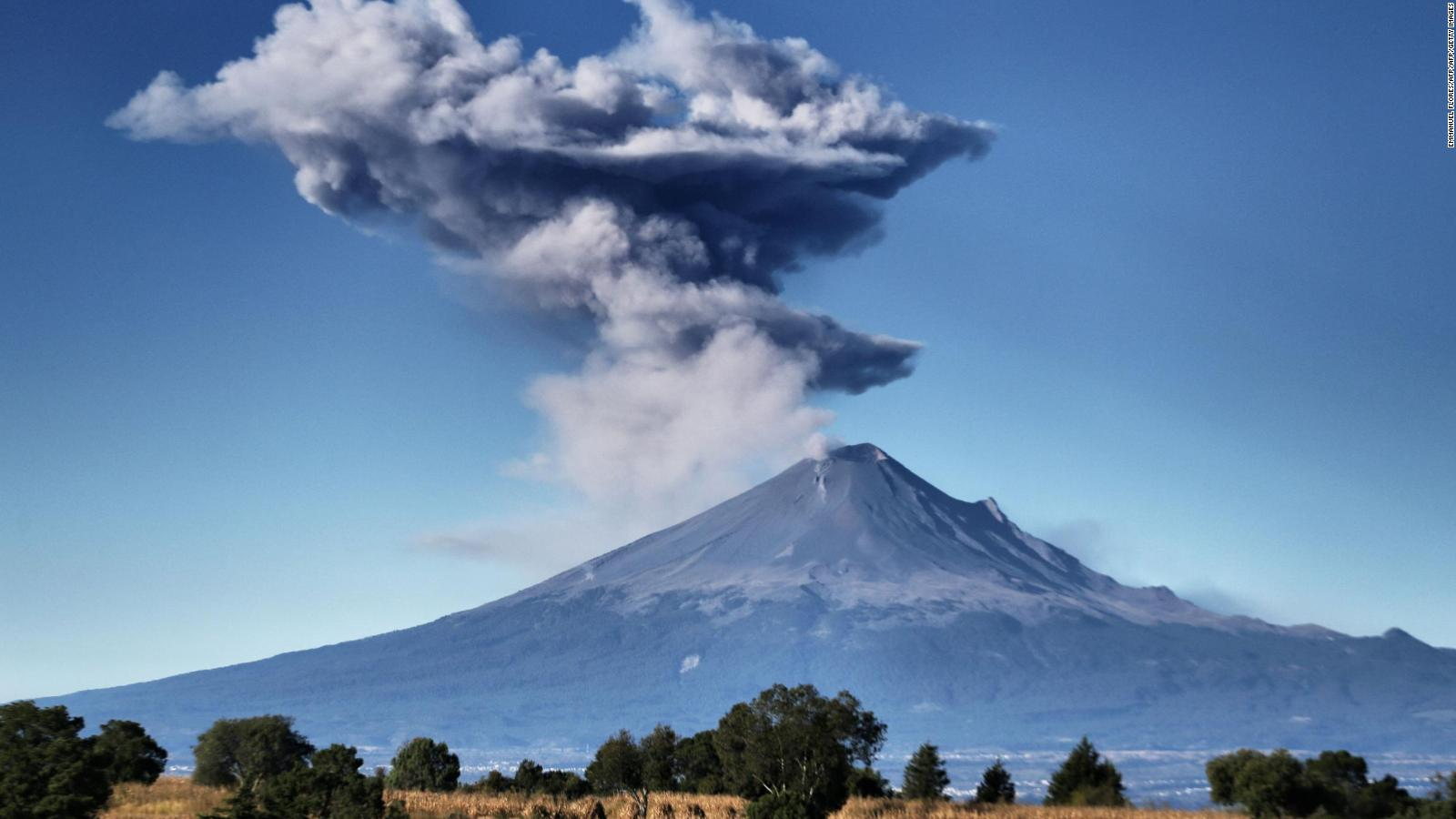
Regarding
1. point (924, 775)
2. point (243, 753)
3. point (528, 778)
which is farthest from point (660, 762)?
point (243, 753)

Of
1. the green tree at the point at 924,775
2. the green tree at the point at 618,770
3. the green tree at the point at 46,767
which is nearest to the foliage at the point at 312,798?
the green tree at the point at 46,767

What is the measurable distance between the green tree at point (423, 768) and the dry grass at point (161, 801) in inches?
434

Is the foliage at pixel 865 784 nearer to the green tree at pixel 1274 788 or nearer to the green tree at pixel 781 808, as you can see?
the green tree at pixel 781 808

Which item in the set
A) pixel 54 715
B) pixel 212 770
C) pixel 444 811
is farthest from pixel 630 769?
pixel 54 715

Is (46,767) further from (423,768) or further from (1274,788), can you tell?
(1274,788)

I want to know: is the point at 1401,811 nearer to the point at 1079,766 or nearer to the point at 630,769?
the point at 1079,766

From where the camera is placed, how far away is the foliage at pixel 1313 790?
51.2 meters

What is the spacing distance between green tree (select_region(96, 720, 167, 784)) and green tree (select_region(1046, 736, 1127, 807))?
125 feet

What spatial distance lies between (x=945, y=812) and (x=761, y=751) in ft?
39.3

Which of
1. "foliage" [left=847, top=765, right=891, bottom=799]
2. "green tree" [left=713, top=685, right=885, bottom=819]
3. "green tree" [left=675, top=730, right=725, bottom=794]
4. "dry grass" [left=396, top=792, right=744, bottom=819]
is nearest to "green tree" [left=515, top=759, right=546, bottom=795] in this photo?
"green tree" [left=675, top=730, right=725, bottom=794]

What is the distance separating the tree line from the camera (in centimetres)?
4419

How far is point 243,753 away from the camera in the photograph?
211ft

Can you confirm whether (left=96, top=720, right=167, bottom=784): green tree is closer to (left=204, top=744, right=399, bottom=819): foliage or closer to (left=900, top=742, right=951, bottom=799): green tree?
(left=204, top=744, right=399, bottom=819): foliage

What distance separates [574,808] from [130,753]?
68.8 ft
